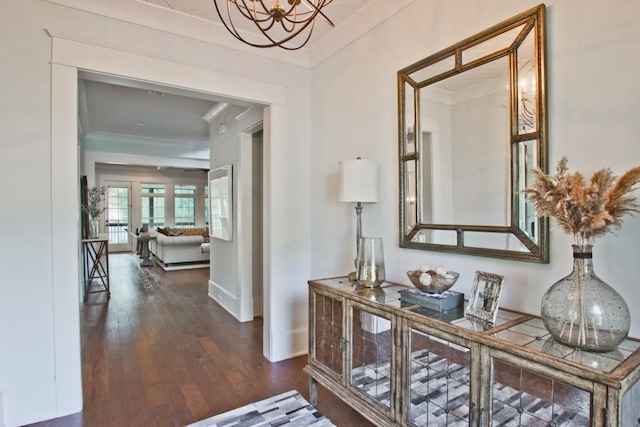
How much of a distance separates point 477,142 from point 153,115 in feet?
17.5

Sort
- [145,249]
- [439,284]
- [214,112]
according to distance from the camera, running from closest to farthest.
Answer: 1. [439,284]
2. [214,112]
3. [145,249]

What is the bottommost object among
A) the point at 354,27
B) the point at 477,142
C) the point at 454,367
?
the point at 454,367

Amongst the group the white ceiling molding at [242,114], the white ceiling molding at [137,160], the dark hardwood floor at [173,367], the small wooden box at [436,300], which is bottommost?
the dark hardwood floor at [173,367]

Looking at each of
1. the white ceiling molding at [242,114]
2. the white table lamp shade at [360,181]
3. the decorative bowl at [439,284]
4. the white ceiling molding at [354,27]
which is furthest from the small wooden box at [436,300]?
the white ceiling molding at [242,114]

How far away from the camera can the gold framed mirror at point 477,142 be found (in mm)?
1640

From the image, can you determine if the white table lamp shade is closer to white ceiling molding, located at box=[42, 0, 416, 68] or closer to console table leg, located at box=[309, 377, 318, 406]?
white ceiling molding, located at box=[42, 0, 416, 68]

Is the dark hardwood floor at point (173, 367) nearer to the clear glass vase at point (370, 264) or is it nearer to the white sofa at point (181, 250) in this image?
the clear glass vase at point (370, 264)

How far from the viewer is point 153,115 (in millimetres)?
5676

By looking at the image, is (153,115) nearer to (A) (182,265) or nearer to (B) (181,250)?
(B) (181,250)

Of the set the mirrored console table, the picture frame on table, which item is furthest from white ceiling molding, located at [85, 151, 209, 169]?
the picture frame on table

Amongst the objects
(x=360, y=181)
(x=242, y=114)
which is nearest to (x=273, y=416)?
(x=360, y=181)

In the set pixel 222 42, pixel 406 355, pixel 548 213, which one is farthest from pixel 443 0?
pixel 406 355

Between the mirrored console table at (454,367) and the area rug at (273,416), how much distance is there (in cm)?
20

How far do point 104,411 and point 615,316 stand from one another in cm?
291
